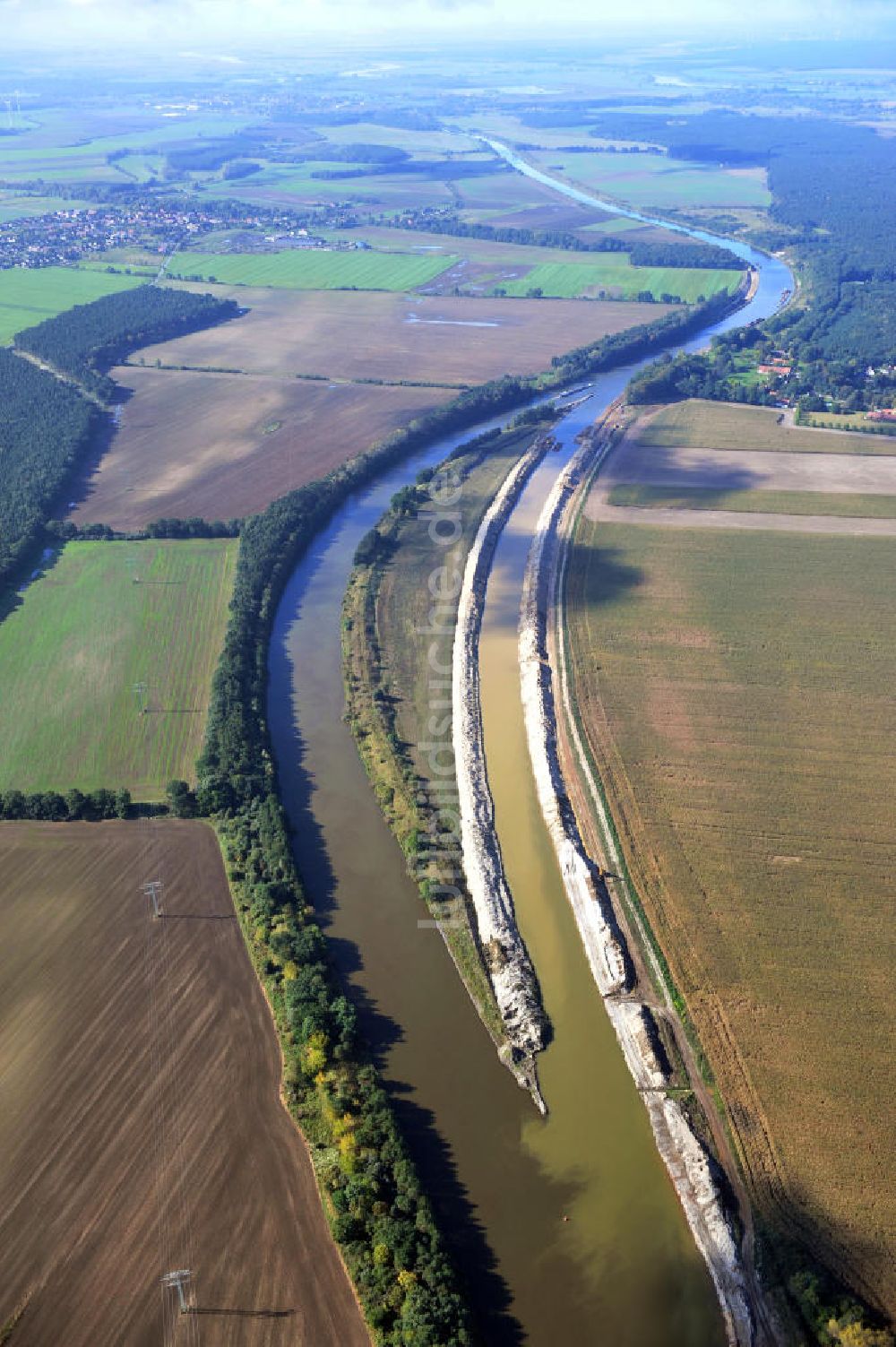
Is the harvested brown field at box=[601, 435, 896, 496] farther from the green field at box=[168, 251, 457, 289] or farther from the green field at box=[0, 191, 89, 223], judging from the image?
the green field at box=[0, 191, 89, 223]

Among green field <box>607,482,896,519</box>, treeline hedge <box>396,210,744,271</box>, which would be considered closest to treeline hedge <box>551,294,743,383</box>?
treeline hedge <box>396,210,744,271</box>

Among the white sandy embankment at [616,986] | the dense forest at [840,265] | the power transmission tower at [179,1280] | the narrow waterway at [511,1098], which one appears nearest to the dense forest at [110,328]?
the white sandy embankment at [616,986]

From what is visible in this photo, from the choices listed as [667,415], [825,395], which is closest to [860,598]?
[667,415]

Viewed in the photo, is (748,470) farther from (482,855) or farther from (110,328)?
(110,328)

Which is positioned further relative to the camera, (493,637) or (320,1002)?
(493,637)

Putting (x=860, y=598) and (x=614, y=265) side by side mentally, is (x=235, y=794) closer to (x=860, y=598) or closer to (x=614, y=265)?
(x=860, y=598)

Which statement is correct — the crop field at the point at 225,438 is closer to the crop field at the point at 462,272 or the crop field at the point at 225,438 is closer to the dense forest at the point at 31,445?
the dense forest at the point at 31,445
